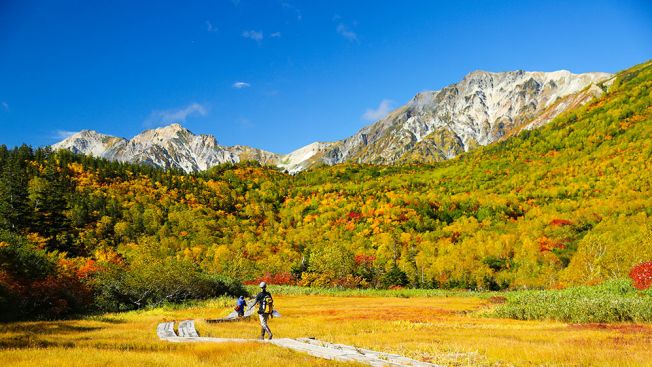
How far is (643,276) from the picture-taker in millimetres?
46781

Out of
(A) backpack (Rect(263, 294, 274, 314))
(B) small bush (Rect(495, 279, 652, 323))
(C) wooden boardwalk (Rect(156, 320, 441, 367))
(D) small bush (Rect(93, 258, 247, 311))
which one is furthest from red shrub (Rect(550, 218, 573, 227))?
(C) wooden boardwalk (Rect(156, 320, 441, 367))

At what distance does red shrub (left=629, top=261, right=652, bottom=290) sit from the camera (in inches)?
1807

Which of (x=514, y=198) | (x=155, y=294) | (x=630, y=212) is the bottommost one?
(x=155, y=294)

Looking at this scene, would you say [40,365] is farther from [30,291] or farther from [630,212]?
[630,212]

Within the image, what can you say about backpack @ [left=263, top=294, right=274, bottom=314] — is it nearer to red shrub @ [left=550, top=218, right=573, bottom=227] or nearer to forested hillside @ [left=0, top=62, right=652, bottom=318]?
forested hillside @ [left=0, top=62, right=652, bottom=318]

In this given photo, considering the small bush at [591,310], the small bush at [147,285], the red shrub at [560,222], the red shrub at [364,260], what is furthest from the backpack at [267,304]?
the red shrub at [560,222]

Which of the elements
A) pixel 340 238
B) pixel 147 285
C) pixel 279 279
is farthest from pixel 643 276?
pixel 340 238

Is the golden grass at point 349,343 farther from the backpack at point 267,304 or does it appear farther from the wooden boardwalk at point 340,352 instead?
the backpack at point 267,304

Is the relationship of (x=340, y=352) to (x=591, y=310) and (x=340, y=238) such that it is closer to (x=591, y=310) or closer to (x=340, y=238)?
(x=591, y=310)

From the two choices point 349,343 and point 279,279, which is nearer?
point 349,343

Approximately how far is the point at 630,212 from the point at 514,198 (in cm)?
5563

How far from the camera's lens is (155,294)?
55.2 m

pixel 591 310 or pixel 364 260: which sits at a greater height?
pixel 364 260

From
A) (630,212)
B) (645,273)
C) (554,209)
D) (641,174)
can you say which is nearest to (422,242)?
(554,209)
